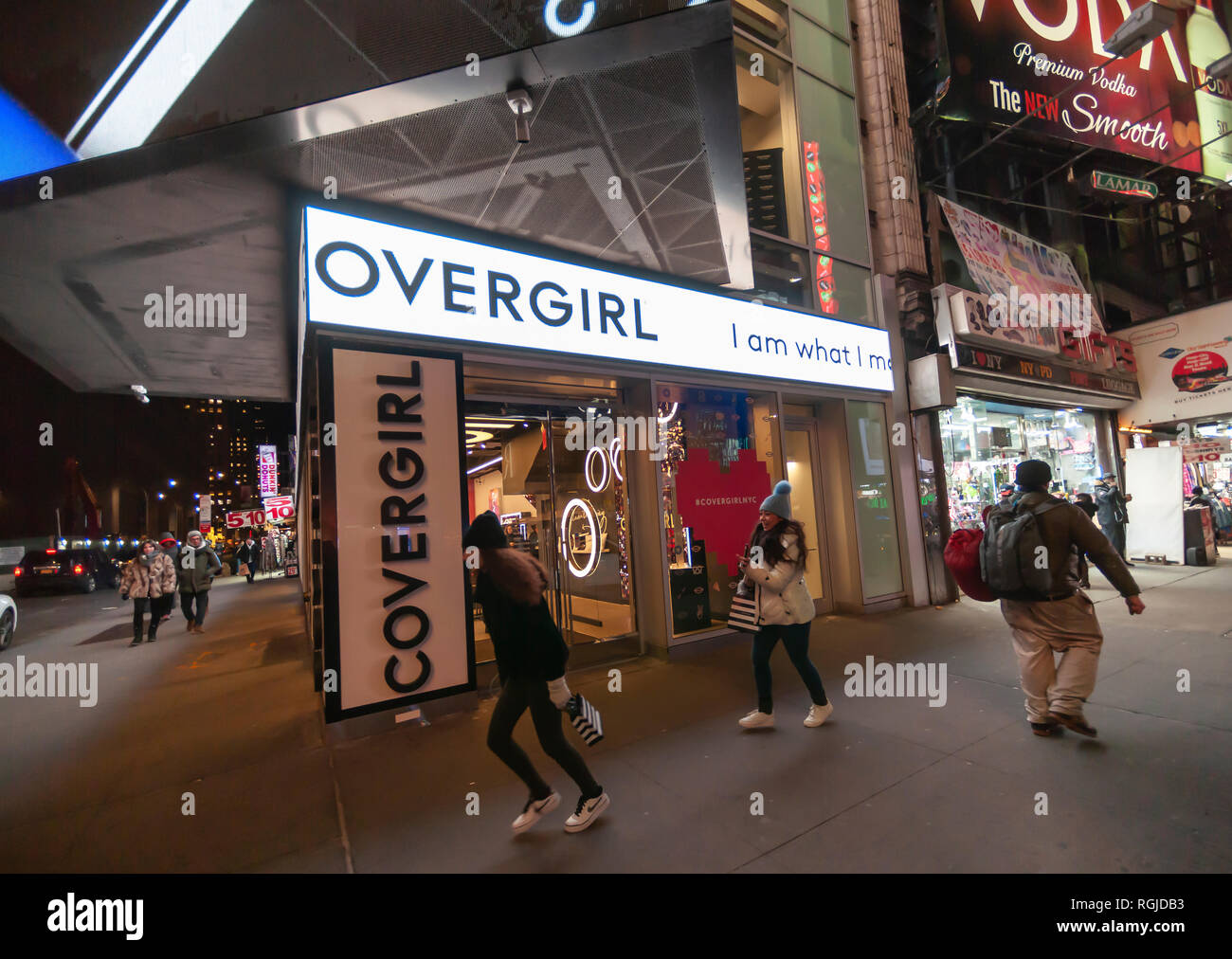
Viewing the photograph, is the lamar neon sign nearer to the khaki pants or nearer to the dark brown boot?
the khaki pants

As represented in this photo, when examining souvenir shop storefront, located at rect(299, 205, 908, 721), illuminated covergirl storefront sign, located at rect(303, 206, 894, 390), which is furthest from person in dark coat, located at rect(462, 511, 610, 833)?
illuminated covergirl storefront sign, located at rect(303, 206, 894, 390)

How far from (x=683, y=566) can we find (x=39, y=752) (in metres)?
6.04

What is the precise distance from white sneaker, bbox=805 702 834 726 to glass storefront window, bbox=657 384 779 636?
2298 millimetres

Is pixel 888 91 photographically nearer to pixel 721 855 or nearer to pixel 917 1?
pixel 917 1

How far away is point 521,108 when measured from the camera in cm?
377

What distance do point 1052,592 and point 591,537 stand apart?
14.0 ft

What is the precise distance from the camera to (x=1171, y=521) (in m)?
10.4

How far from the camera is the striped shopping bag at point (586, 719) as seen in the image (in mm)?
2812

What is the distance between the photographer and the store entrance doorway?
628cm

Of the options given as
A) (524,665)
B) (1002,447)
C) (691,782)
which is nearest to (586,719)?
(524,665)
